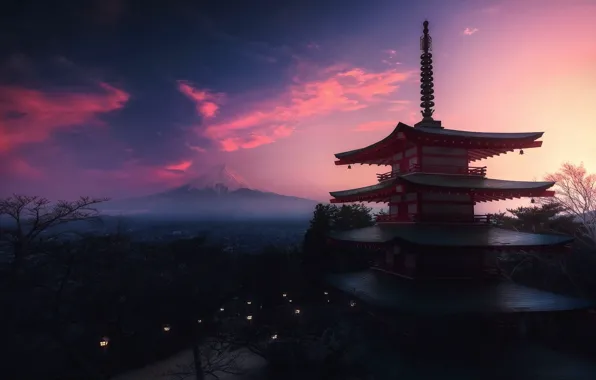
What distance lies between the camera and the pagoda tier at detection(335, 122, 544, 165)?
14.6 m

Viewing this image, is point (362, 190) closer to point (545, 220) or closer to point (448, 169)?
point (448, 169)

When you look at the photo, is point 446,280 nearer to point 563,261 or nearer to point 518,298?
point 518,298

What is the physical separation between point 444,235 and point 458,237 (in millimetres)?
530

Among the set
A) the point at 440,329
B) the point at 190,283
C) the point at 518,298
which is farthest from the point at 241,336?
the point at 518,298

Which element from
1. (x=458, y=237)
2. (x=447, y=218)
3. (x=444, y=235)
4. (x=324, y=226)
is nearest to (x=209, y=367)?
(x=444, y=235)

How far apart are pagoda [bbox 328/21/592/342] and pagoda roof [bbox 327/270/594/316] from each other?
0.12ft

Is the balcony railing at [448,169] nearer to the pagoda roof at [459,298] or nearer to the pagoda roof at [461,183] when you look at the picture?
the pagoda roof at [461,183]

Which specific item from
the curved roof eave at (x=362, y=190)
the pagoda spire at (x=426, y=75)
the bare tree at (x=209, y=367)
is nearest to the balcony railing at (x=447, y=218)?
the curved roof eave at (x=362, y=190)

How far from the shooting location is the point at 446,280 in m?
14.4

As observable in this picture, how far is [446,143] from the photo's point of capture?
15.4 m

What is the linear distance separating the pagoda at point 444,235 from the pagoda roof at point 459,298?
0.12 feet

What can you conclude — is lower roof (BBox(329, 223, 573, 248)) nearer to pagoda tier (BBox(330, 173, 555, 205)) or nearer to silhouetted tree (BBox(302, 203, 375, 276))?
pagoda tier (BBox(330, 173, 555, 205))

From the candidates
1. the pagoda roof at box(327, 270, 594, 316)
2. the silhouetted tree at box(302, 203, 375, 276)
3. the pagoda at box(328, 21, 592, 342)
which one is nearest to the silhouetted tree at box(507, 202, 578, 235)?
the silhouetted tree at box(302, 203, 375, 276)

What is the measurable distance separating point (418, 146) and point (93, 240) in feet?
65.2
